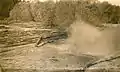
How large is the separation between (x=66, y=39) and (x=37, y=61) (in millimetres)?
335

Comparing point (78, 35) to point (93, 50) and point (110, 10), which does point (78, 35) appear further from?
point (110, 10)

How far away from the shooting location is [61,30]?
2.67 meters

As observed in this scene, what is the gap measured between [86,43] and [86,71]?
0.26 meters

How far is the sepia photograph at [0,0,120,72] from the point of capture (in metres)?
2.63

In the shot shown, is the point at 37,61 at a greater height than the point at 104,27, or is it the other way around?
the point at 104,27

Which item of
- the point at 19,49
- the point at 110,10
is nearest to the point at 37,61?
the point at 19,49

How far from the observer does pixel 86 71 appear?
254cm

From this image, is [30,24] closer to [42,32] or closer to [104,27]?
[42,32]

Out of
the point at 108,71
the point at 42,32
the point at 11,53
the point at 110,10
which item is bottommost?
the point at 108,71

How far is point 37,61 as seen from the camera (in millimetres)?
2582

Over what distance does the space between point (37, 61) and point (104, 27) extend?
685 millimetres

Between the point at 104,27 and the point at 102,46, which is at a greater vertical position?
the point at 104,27

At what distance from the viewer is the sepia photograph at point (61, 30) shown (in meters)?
2.63

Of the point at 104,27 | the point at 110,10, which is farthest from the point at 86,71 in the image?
the point at 110,10
